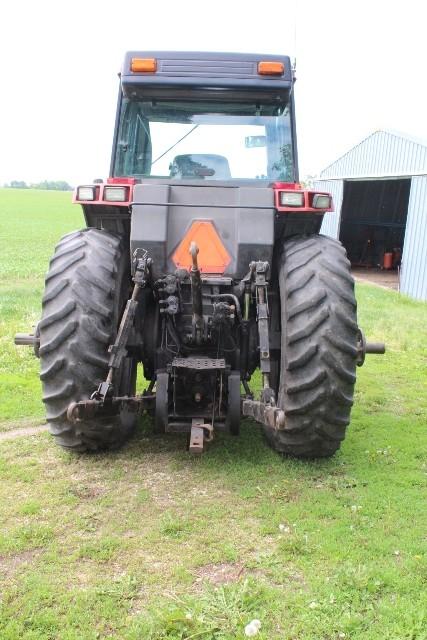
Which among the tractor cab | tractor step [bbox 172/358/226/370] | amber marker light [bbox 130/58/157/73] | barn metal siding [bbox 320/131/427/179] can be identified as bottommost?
tractor step [bbox 172/358/226/370]

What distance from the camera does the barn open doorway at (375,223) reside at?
2222cm

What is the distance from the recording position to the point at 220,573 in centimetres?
310

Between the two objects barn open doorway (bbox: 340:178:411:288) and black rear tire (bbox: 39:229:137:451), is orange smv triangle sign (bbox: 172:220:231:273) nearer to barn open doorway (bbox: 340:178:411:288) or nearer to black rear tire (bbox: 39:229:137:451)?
black rear tire (bbox: 39:229:137:451)

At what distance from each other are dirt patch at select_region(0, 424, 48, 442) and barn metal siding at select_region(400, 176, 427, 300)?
11.4m

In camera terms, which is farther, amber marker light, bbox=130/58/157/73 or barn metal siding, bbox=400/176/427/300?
barn metal siding, bbox=400/176/427/300

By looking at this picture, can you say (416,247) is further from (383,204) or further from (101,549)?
(101,549)

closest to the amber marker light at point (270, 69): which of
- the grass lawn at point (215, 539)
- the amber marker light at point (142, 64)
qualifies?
the amber marker light at point (142, 64)

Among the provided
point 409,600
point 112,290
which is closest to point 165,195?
point 112,290

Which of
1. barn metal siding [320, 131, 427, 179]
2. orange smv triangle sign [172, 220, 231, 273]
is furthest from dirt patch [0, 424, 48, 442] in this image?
barn metal siding [320, 131, 427, 179]

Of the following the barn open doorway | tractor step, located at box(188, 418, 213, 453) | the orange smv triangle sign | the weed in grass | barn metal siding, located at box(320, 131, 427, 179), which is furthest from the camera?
the barn open doorway

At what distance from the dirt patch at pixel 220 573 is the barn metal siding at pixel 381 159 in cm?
1377

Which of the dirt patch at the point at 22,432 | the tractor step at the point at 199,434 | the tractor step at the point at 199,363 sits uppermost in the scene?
the tractor step at the point at 199,363

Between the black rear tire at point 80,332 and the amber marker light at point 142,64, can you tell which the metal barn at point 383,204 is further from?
the black rear tire at point 80,332

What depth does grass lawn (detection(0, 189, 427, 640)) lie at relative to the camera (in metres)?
2.74
